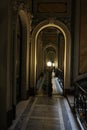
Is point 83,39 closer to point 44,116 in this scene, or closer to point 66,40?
point 66,40

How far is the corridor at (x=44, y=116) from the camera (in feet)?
23.3

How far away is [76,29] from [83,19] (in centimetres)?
53

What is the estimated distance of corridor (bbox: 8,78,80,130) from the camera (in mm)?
7105

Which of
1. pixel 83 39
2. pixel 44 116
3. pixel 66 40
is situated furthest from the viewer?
pixel 66 40

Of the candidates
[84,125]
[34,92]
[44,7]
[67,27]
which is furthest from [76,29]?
[84,125]

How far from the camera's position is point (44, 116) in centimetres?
838

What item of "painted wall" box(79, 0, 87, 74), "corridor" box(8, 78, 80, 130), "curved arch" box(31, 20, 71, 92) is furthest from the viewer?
"curved arch" box(31, 20, 71, 92)

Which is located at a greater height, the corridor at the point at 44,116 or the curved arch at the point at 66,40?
the curved arch at the point at 66,40

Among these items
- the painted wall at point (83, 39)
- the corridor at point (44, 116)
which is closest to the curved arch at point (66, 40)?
the painted wall at point (83, 39)

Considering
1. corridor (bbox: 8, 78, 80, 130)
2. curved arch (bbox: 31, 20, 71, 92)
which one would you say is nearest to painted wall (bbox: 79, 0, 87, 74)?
curved arch (bbox: 31, 20, 71, 92)

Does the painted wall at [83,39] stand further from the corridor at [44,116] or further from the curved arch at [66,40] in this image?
the corridor at [44,116]

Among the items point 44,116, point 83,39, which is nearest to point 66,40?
point 83,39

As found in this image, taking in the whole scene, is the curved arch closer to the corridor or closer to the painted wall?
the painted wall

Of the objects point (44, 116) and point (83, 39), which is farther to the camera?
point (83, 39)
